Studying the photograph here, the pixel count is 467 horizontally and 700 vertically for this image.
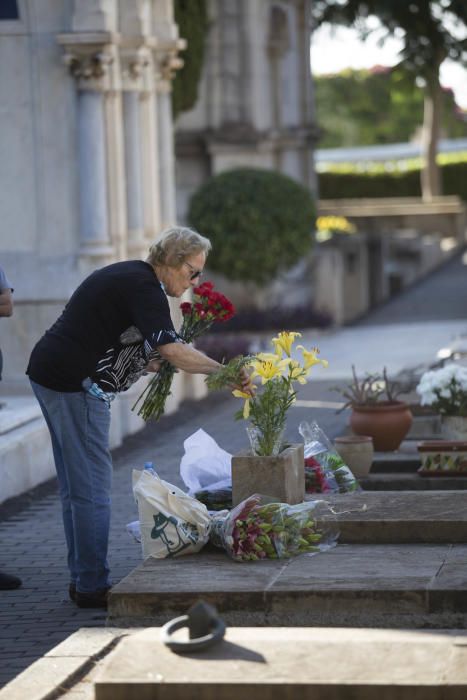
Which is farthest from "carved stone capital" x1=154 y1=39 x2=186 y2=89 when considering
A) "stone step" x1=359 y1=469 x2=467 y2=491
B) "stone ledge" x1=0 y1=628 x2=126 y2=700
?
"stone ledge" x1=0 y1=628 x2=126 y2=700

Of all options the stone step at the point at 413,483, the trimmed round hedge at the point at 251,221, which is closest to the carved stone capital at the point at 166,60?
the stone step at the point at 413,483

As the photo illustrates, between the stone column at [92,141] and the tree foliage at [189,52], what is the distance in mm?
7276

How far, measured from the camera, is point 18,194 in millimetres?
12734

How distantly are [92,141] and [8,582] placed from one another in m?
5.56

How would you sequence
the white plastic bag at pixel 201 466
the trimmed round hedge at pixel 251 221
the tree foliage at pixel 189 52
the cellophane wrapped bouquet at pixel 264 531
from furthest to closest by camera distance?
the trimmed round hedge at pixel 251 221 < the tree foliage at pixel 189 52 < the white plastic bag at pixel 201 466 < the cellophane wrapped bouquet at pixel 264 531

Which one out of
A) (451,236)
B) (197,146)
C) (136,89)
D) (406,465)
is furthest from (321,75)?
(406,465)

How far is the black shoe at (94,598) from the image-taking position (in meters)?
7.33

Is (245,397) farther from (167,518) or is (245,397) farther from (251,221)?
(251,221)

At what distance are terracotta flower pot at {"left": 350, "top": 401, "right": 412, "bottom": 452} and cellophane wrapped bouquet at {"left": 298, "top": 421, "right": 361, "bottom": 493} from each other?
4.50 feet

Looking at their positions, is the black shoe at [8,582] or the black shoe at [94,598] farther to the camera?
the black shoe at [8,582]

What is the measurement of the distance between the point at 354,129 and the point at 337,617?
59.1m

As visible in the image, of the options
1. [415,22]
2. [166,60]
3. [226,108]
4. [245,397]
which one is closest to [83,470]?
[245,397]

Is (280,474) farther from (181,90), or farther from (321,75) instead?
(321,75)

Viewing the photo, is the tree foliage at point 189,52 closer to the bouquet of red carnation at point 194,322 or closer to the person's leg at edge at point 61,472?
the bouquet of red carnation at point 194,322
